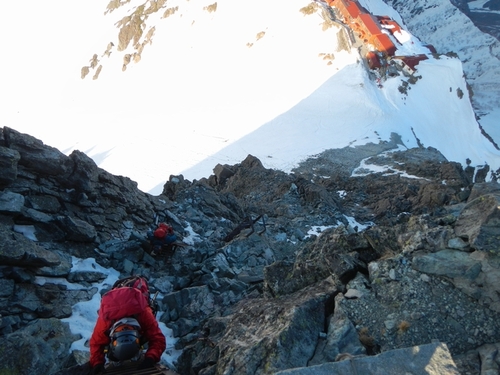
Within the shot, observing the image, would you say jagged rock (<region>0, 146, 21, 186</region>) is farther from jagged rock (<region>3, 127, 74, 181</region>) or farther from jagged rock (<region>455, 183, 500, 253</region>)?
jagged rock (<region>455, 183, 500, 253</region>)

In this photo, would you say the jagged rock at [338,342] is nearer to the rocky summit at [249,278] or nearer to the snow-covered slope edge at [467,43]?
the rocky summit at [249,278]

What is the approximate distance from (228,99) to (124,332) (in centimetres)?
2990

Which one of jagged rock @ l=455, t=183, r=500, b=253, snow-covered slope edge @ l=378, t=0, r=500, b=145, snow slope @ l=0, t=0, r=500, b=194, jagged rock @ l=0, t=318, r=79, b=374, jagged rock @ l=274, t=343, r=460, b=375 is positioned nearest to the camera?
jagged rock @ l=274, t=343, r=460, b=375

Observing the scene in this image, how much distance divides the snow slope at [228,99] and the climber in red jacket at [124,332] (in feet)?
56.0

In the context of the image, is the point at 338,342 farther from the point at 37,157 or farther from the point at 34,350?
the point at 37,157

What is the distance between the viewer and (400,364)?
9.91 ft

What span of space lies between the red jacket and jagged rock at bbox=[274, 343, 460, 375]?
1899 mm

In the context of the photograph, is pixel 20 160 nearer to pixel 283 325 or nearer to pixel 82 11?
pixel 283 325

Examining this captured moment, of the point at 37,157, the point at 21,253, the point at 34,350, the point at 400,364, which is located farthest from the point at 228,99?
the point at 400,364

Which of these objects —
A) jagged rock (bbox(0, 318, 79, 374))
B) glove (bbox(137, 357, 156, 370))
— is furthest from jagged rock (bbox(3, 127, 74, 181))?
glove (bbox(137, 357, 156, 370))

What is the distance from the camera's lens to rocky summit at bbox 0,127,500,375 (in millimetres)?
4145

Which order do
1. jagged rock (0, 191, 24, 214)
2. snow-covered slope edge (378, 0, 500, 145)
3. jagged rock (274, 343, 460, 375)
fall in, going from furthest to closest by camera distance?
snow-covered slope edge (378, 0, 500, 145)
jagged rock (0, 191, 24, 214)
jagged rock (274, 343, 460, 375)

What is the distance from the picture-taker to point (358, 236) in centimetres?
579

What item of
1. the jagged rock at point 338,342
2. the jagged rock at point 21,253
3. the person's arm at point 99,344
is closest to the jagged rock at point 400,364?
the jagged rock at point 338,342
